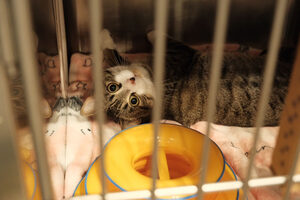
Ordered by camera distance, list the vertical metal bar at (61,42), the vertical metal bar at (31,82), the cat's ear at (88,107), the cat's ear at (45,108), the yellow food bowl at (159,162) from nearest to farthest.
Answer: the vertical metal bar at (31,82) < the cat's ear at (45,108) < the yellow food bowl at (159,162) < the cat's ear at (88,107) < the vertical metal bar at (61,42)

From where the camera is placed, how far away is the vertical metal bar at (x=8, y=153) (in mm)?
302

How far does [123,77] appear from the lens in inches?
44.0

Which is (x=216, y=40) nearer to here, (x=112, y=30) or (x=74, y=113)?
(x=74, y=113)

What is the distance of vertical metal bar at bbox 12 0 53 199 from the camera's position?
0.28 meters

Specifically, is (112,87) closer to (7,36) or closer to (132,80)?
(132,80)

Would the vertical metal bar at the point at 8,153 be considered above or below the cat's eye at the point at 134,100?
above

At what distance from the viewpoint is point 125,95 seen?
1.12 m

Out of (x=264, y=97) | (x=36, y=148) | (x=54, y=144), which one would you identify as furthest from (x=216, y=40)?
(x=54, y=144)

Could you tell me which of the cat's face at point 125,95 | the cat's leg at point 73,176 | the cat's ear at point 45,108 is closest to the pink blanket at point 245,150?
the cat's face at point 125,95

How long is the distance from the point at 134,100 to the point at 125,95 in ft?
0.12

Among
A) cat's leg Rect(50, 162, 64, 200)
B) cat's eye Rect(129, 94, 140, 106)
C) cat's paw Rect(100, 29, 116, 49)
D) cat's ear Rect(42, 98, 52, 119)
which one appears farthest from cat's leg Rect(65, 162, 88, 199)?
cat's paw Rect(100, 29, 116, 49)

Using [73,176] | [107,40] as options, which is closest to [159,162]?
[73,176]

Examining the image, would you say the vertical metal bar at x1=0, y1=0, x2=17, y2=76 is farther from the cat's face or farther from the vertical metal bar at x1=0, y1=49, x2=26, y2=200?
the cat's face

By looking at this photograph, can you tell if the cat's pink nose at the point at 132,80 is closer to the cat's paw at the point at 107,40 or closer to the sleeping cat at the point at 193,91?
the sleeping cat at the point at 193,91
